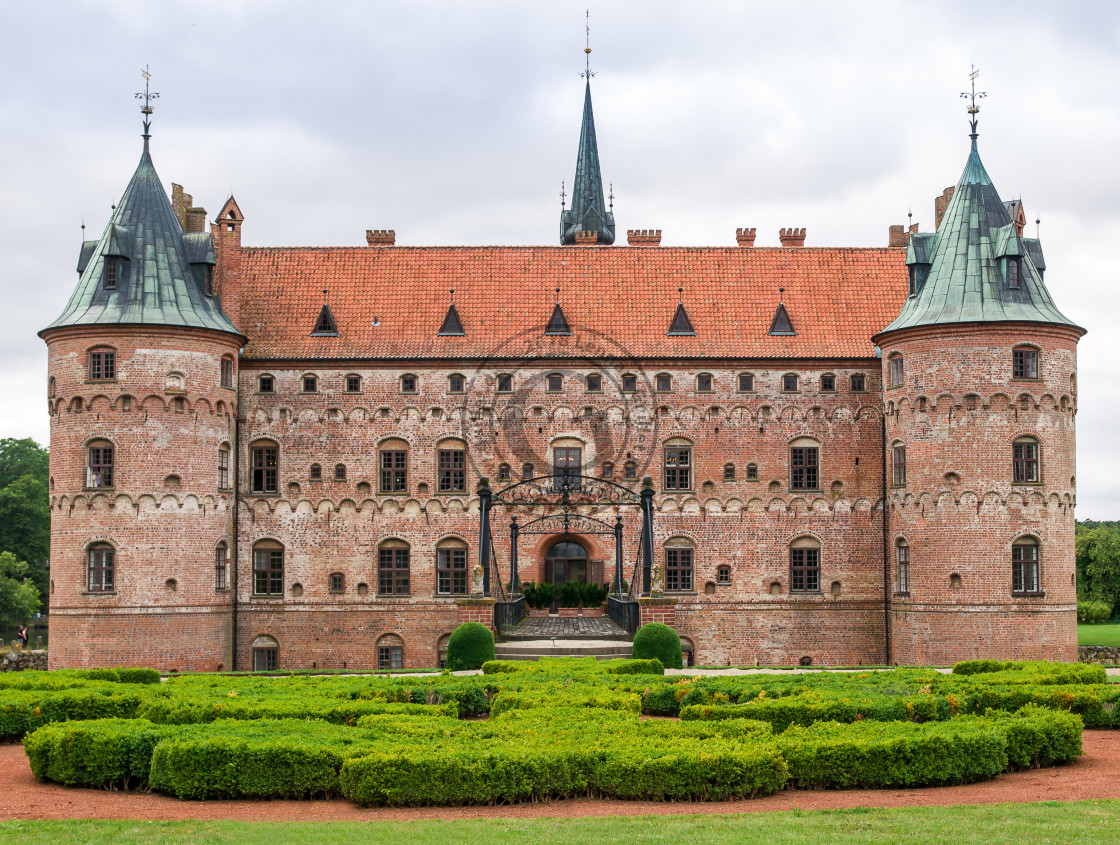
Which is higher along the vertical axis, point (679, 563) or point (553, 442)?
point (553, 442)

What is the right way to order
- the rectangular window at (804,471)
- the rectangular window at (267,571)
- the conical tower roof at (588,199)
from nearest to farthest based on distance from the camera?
1. the rectangular window at (267,571)
2. the rectangular window at (804,471)
3. the conical tower roof at (588,199)

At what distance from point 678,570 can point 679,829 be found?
1109 inches

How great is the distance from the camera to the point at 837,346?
135 ft

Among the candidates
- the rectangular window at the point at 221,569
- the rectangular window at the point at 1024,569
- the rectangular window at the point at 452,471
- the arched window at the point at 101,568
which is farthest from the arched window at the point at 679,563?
the arched window at the point at 101,568

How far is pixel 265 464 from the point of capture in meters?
40.6

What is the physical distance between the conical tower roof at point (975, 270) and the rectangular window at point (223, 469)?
71.5 ft

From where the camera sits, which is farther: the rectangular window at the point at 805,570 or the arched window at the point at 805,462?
the arched window at the point at 805,462

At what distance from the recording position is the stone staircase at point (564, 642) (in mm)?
29250

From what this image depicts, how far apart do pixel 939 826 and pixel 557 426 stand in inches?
1152

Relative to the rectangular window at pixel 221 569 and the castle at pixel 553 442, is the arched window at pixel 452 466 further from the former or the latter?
the rectangular window at pixel 221 569

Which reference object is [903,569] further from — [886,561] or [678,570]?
[678,570]

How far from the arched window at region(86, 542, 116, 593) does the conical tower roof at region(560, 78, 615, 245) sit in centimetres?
3048

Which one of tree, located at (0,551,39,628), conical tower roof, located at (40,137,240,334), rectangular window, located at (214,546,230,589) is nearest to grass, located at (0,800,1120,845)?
rectangular window, located at (214,546,230,589)

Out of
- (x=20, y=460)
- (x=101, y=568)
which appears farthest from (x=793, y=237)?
(x=20, y=460)
